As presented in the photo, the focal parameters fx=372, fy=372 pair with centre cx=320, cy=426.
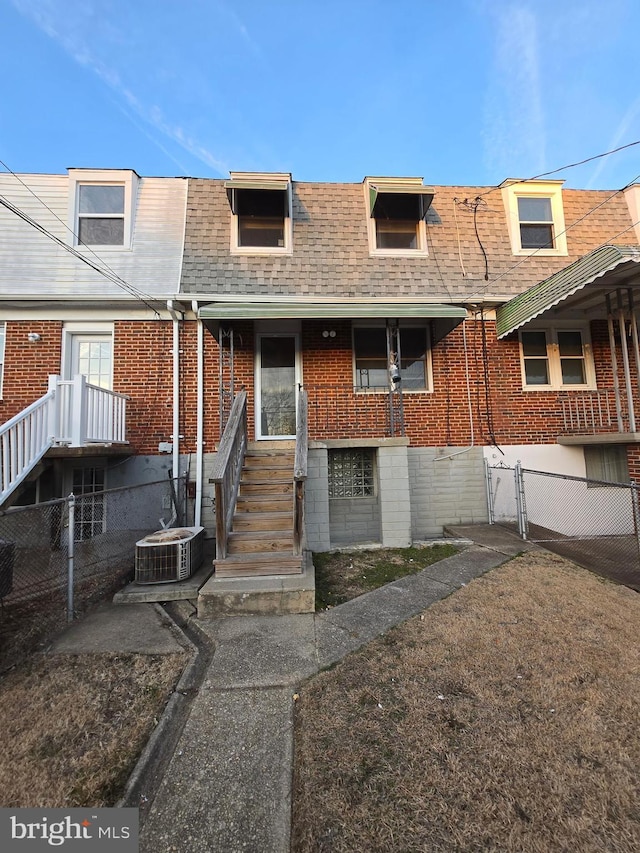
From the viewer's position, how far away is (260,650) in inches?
128

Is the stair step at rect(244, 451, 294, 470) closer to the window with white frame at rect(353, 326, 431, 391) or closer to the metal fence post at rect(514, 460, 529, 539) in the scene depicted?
the window with white frame at rect(353, 326, 431, 391)

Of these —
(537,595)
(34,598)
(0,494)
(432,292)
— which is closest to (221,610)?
(34,598)

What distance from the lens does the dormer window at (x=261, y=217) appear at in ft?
25.3

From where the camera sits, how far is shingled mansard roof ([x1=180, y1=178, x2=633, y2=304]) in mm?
7383

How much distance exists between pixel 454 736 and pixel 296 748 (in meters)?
0.95

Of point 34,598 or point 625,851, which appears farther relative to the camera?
point 34,598

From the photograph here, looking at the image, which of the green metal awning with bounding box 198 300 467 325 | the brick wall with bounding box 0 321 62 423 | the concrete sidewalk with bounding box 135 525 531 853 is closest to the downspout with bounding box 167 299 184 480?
the green metal awning with bounding box 198 300 467 325

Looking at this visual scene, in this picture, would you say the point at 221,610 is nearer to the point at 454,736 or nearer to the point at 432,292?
the point at 454,736

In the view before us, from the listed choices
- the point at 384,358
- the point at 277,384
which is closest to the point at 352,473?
the point at 277,384

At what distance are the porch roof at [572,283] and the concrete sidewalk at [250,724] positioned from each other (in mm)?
4850

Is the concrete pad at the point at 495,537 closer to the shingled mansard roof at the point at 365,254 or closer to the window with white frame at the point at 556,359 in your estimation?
the window with white frame at the point at 556,359

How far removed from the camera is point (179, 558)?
479 centimetres

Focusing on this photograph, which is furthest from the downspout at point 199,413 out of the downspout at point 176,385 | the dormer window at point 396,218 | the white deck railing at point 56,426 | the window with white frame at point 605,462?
the window with white frame at point 605,462

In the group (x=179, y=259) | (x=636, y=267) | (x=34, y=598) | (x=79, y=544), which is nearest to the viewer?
(x=34, y=598)
